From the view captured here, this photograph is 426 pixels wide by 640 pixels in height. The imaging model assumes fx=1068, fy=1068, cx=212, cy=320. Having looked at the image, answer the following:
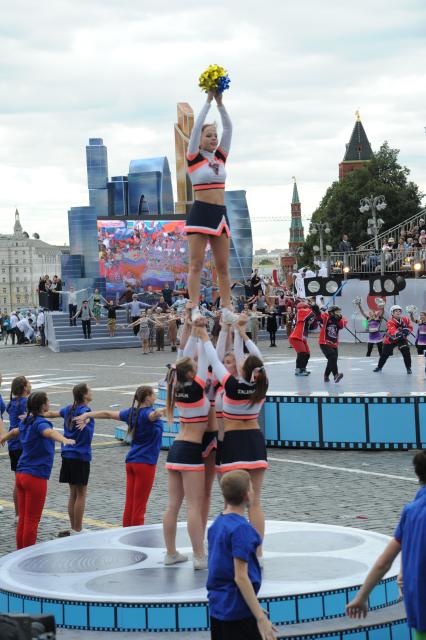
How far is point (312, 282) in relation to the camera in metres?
31.8

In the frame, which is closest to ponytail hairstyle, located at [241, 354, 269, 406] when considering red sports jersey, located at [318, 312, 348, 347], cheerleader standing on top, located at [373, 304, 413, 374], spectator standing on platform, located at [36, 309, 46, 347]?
red sports jersey, located at [318, 312, 348, 347]

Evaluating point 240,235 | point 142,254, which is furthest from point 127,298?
point 240,235

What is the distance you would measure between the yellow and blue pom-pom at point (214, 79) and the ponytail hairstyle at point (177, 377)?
10.6 ft

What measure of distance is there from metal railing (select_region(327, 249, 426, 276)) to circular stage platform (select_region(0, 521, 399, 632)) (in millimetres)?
28212

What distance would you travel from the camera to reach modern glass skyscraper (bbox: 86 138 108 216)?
164 feet

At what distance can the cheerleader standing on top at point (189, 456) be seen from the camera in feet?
27.5

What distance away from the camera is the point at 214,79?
35.1 ft

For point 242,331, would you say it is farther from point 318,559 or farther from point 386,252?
point 386,252

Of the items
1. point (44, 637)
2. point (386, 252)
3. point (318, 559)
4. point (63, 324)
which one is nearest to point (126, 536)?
point (318, 559)

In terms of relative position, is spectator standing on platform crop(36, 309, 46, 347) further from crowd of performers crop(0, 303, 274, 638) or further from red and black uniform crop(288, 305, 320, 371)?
crowd of performers crop(0, 303, 274, 638)

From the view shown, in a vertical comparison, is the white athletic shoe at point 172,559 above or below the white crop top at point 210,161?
below

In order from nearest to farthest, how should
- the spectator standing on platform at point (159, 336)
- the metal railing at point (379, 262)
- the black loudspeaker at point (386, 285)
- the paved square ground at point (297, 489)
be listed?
the paved square ground at point (297, 489)
the black loudspeaker at point (386, 285)
the metal railing at point (379, 262)
the spectator standing on platform at point (159, 336)

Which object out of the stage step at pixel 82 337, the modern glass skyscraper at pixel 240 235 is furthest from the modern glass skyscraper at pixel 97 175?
the stage step at pixel 82 337

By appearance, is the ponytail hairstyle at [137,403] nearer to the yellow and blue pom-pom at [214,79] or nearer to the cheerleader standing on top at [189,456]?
the cheerleader standing on top at [189,456]
